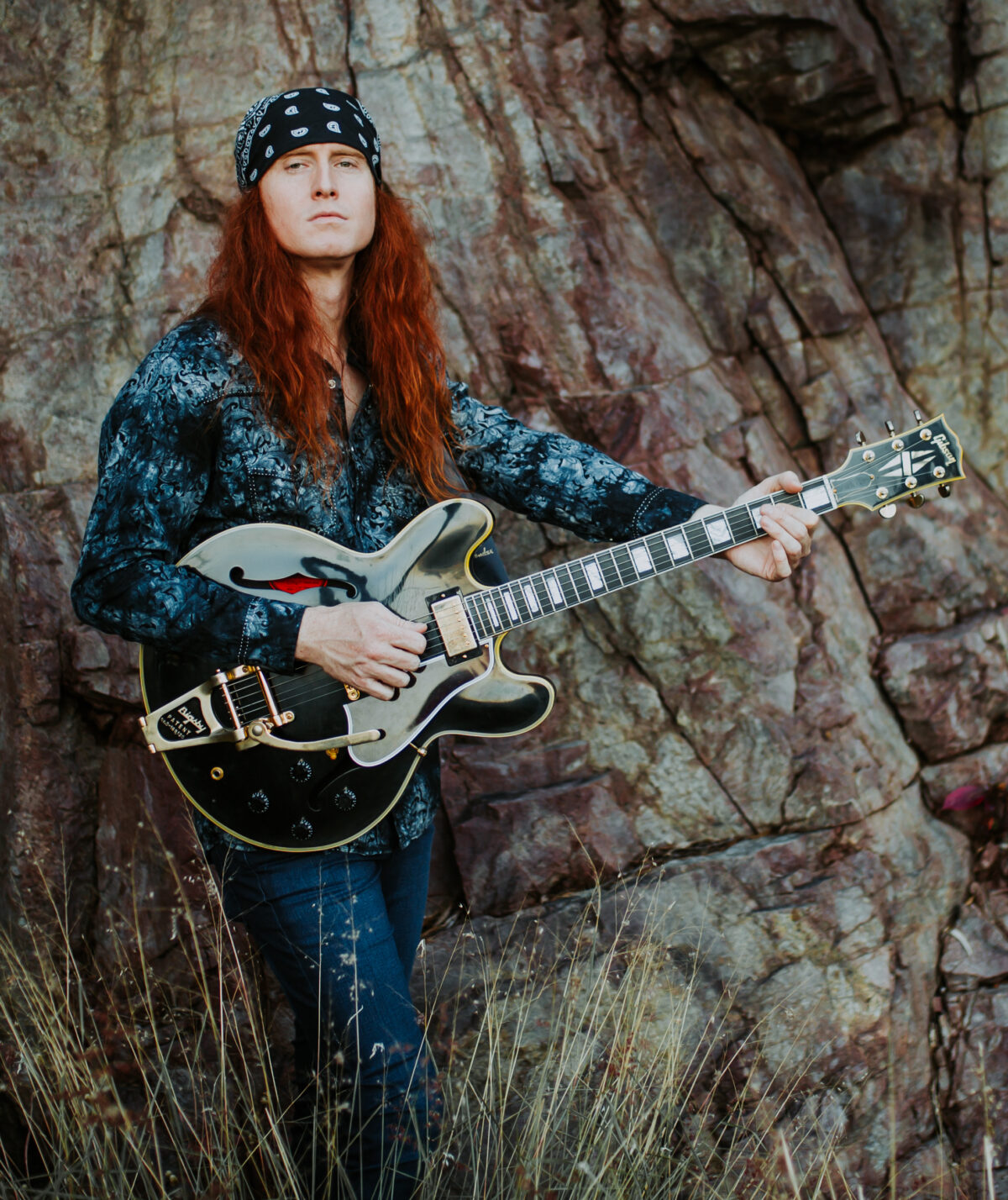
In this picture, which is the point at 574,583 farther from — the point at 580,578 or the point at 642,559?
the point at 642,559

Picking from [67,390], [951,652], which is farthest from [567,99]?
[951,652]

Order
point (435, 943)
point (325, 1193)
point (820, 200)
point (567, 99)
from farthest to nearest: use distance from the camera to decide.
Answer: point (820, 200) < point (567, 99) < point (435, 943) < point (325, 1193)

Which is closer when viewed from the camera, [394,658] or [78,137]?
[394,658]

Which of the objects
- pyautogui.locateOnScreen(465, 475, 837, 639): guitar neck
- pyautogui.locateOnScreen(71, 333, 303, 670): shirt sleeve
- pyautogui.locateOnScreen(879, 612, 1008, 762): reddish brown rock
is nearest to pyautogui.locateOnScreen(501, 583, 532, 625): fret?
pyautogui.locateOnScreen(465, 475, 837, 639): guitar neck

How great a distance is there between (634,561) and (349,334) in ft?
2.70

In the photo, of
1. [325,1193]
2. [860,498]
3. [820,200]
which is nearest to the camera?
[325,1193]

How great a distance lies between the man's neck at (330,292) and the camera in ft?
6.97

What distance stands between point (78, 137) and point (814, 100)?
8.19 ft

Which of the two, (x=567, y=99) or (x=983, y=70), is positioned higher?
(x=567, y=99)

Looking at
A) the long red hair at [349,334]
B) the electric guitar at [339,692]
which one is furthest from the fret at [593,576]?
the long red hair at [349,334]

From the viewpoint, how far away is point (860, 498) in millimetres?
2150

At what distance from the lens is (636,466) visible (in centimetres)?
316

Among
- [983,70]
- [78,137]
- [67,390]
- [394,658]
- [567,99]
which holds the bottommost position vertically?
[394,658]

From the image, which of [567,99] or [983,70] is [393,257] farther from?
[983,70]
